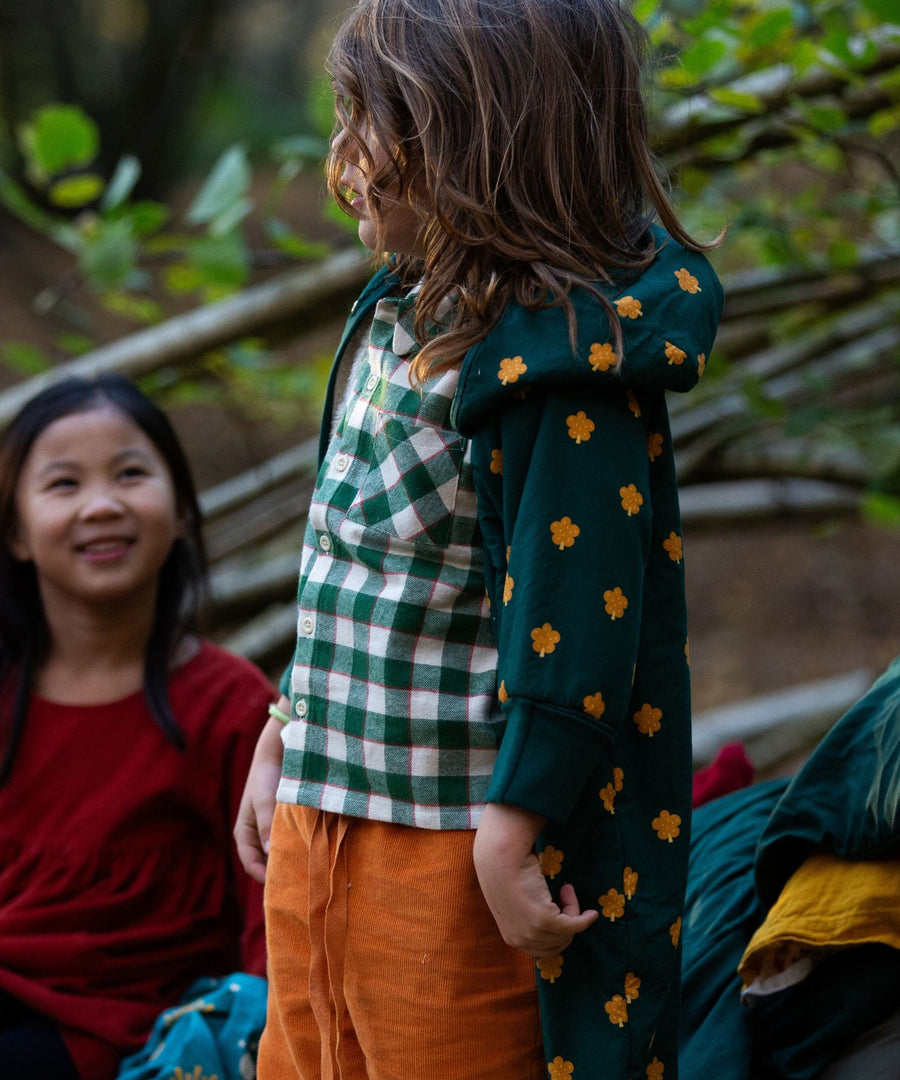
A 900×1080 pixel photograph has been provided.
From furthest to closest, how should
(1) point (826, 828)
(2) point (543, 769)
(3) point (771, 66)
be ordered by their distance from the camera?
(3) point (771, 66) → (1) point (826, 828) → (2) point (543, 769)


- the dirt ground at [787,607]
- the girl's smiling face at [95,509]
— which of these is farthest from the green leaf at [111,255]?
the dirt ground at [787,607]

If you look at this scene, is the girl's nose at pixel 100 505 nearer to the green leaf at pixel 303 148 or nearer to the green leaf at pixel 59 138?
the green leaf at pixel 303 148

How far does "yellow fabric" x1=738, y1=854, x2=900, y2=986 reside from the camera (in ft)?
4.60

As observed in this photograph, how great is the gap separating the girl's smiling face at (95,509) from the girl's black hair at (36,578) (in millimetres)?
24

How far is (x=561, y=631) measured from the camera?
111 centimetres

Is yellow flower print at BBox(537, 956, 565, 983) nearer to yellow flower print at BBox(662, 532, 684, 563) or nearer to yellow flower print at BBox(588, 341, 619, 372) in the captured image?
yellow flower print at BBox(662, 532, 684, 563)

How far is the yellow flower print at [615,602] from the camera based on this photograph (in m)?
1.11

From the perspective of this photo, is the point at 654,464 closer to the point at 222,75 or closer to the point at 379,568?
the point at 379,568

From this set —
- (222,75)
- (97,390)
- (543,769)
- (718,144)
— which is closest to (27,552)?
(97,390)

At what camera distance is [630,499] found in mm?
1143

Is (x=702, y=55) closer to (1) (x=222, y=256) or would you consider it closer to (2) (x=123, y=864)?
(1) (x=222, y=256)

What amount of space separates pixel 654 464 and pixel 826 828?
55 cm

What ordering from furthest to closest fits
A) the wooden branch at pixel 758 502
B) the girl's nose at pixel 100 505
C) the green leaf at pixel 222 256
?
the wooden branch at pixel 758 502 → the green leaf at pixel 222 256 → the girl's nose at pixel 100 505

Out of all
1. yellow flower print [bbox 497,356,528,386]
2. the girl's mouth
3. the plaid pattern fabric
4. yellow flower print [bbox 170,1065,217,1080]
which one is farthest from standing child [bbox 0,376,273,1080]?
yellow flower print [bbox 497,356,528,386]
